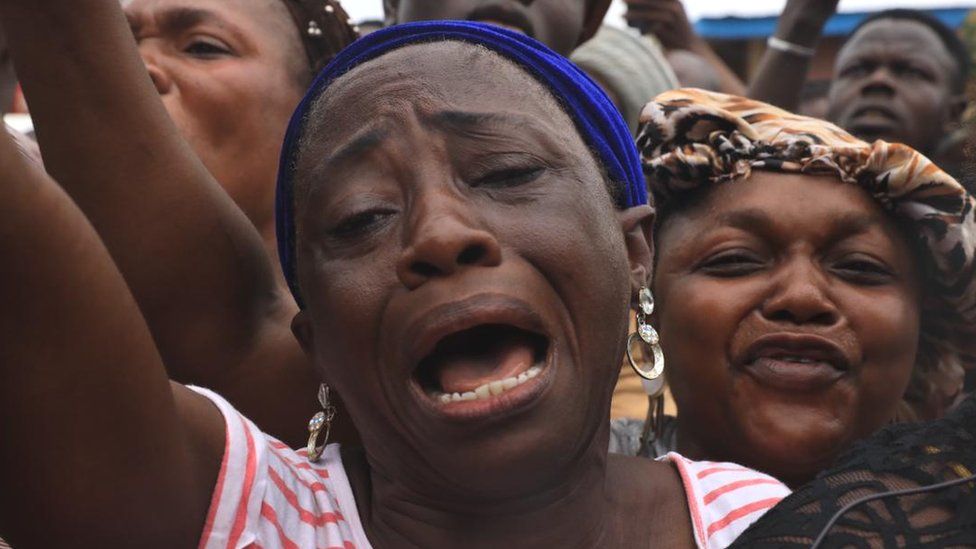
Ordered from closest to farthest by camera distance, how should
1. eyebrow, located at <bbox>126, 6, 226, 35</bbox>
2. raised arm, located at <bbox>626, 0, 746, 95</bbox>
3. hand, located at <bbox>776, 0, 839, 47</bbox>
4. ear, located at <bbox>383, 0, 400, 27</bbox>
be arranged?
1. eyebrow, located at <bbox>126, 6, 226, 35</bbox>
2. ear, located at <bbox>383, 0, 400, 27</bbox>
3. hand, located at <bbox>776, 0, 839, 47</bbox>
4. raised arm, located at <bbox>626, 0, 746, 95</bbox>

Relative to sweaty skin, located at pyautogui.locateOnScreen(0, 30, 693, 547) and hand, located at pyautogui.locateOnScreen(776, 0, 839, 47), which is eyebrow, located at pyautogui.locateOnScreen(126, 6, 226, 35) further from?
hand, located at pyautogui.locateOnScreen(776, 0, 839, 47)

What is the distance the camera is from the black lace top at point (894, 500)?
1.39 meters

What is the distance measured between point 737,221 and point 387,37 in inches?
40.4

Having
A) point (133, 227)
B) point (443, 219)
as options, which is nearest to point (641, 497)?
point (443, 219)

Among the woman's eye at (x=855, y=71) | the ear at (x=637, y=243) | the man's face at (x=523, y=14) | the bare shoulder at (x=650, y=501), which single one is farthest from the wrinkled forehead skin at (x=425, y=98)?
the woman's eye at (x=855, y=71)

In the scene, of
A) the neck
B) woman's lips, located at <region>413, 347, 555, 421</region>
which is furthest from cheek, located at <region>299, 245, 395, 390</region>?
the neck

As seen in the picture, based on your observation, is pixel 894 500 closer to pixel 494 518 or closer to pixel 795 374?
pixel 494 518

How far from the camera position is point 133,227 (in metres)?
2.30

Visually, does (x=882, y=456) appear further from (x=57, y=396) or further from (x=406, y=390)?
(x=57, y=396)

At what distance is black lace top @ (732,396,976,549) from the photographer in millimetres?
1390

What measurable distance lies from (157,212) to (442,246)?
62 cm

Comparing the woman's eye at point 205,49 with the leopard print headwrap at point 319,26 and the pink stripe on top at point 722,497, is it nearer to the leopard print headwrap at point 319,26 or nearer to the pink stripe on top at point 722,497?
the leopard print headwrap at point 319,26

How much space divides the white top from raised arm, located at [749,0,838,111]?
2.93m

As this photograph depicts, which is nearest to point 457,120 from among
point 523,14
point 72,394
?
point 72,394
